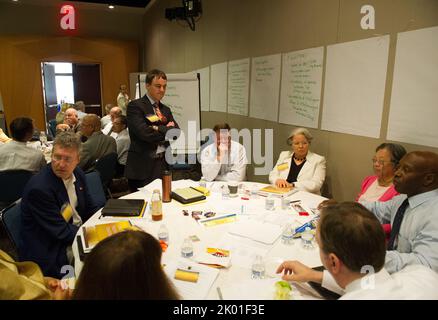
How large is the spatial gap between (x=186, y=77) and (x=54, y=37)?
5.08m

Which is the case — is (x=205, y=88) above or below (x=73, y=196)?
above

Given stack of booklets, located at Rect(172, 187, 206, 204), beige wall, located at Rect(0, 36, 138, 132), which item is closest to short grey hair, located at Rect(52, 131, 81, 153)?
stack of booklets, located at Rect(172, 187, 206, 204)

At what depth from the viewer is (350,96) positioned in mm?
2770

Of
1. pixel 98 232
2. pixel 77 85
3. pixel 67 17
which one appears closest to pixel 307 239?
pixel 98 232

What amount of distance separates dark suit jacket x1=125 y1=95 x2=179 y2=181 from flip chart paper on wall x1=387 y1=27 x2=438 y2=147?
2.08m

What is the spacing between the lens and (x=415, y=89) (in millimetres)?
2221

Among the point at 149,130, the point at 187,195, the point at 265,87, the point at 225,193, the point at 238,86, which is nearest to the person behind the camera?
the point at 187,195

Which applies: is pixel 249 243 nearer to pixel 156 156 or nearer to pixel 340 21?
pixel 156 156

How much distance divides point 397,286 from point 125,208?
1.64m

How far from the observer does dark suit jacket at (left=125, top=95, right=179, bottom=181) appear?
3258 millimetres

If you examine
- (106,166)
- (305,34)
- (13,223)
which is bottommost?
(106,166)

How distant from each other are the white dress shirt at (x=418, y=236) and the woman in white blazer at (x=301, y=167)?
3.44 ft

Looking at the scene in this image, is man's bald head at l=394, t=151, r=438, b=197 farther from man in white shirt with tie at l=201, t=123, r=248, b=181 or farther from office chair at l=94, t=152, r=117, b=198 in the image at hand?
office chair at l=94, t=152, r=117, b=198

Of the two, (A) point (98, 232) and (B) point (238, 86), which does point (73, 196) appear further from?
(B) point (238, 86)
